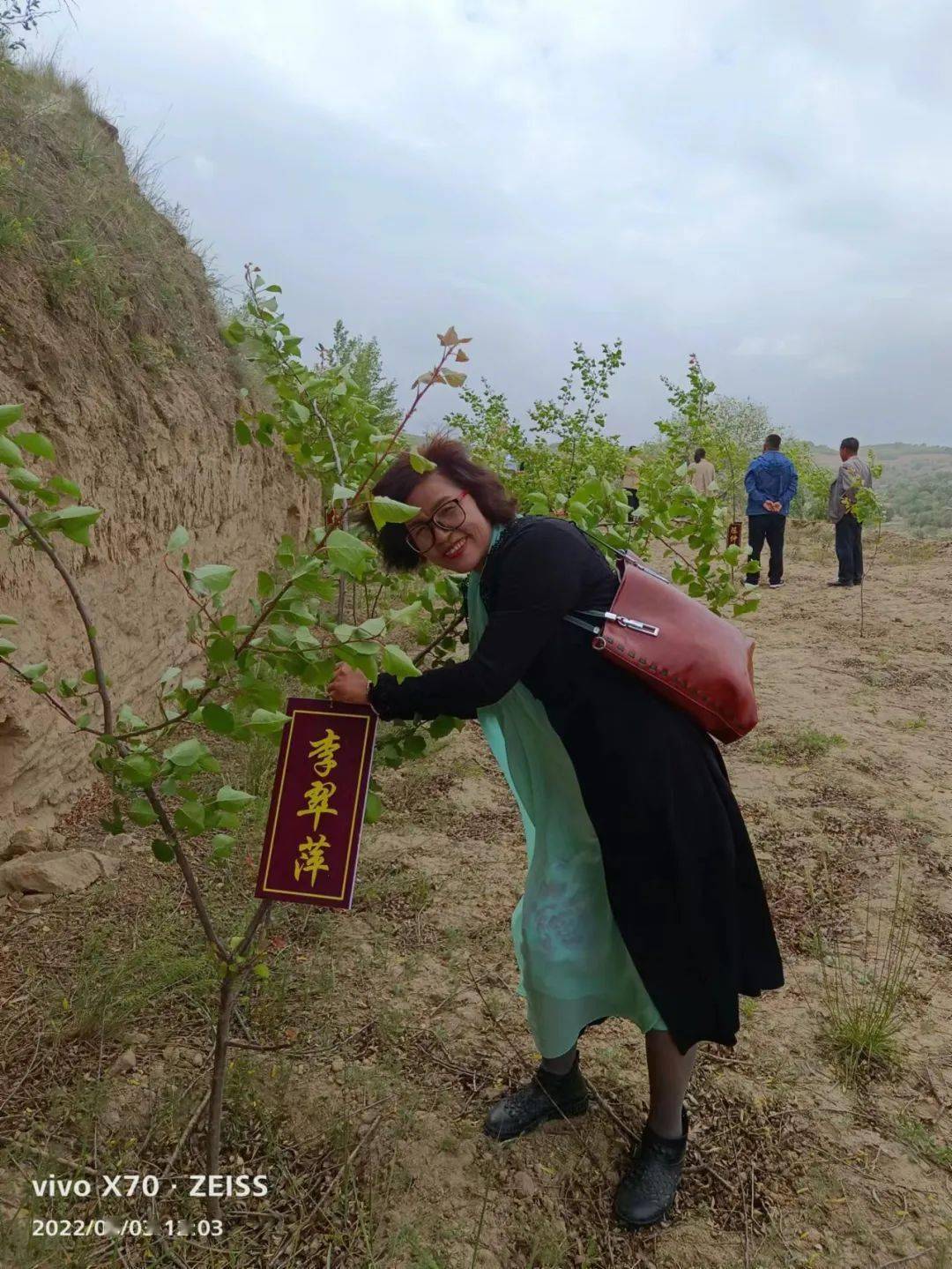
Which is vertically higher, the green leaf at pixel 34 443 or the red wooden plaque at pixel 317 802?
the green leaf at pixel 34 443

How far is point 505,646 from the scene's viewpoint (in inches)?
62.5

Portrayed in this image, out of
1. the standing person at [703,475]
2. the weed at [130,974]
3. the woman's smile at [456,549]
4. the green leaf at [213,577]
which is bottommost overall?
the weed at [130,974]

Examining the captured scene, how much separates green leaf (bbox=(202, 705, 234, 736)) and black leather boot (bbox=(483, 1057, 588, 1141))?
1.33 m

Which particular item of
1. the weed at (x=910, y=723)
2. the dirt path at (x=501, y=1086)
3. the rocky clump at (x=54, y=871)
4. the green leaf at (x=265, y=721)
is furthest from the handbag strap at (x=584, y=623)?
the weed at (x=910, y=723)

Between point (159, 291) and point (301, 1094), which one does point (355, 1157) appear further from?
point (159, 291)

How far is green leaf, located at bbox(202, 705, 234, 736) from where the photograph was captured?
1304mm

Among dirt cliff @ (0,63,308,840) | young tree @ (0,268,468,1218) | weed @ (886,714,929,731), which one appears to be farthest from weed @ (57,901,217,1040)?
weed @ (886,714,929,731)

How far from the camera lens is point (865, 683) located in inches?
243

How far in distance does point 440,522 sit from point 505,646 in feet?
0.93

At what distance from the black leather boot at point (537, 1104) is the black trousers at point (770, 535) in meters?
7.79

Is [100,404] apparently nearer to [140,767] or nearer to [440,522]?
[440,522]

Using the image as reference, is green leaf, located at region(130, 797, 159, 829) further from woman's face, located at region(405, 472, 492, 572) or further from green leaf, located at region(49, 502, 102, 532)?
woman's face, located at region(405, 472, 492, 572)

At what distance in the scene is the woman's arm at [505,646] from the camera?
5.18 feet

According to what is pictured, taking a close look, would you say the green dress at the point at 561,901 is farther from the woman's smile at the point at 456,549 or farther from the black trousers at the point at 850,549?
the black trousers at the point at 850,549
